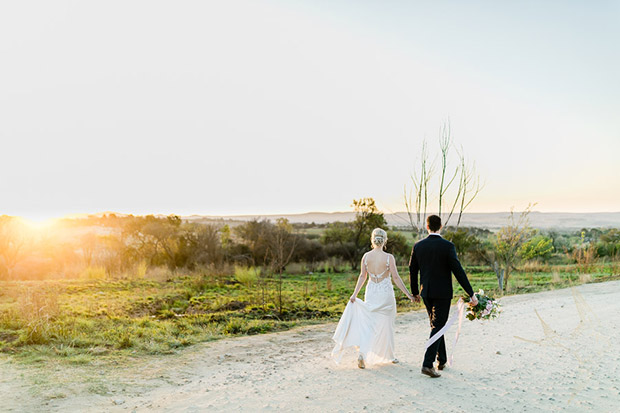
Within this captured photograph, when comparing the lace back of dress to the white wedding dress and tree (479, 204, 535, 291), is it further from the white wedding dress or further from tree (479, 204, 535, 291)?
tree (479, 204, 535, 291)

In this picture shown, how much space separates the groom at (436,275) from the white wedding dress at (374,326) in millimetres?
708

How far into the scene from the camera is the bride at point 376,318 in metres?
7.31

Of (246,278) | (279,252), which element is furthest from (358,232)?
(279,252)

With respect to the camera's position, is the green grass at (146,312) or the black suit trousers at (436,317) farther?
the green grass at (146,312)

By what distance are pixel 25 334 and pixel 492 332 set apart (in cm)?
922

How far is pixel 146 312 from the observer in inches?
542

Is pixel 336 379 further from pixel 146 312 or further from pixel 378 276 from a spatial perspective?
pixel 146 312

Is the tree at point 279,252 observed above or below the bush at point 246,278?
above

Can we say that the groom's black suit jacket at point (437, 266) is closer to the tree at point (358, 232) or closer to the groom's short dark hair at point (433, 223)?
the groom's short dark hair at point (433, 223)

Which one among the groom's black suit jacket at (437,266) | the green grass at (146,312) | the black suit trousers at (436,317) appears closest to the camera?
the groom's black suit jacket at (437,266)

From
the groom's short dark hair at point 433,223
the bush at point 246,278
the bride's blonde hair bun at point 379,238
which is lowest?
the bush at point 246,278

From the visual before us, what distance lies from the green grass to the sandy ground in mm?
848

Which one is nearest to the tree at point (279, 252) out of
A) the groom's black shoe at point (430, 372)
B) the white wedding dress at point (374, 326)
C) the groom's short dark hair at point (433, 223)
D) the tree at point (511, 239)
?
the white wedding dress at point (374, 326)

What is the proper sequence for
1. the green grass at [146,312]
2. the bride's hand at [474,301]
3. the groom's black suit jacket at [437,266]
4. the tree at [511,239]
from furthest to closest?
the tree at [511,239]
the green grass at [146,312]
the bride's hand at [474,301]
the groom's black suit jacket at [437,266]
